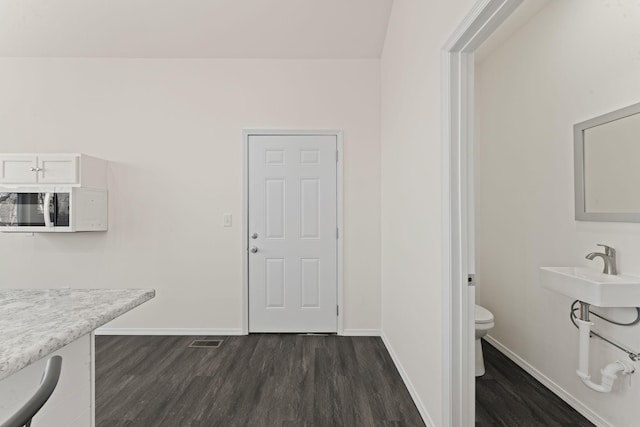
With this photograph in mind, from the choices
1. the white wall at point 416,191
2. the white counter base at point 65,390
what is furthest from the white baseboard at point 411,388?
the white counter base at point 65,390

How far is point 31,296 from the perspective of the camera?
1121 millimetres

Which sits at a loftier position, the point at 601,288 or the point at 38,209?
the point at 38,209

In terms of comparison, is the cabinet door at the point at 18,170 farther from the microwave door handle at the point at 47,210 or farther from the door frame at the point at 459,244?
the door frame at the point at 459,244

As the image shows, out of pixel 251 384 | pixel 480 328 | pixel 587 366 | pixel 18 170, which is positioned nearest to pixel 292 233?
pixel 251 384

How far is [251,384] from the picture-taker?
88.4 inches

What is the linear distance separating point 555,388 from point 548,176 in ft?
4.73

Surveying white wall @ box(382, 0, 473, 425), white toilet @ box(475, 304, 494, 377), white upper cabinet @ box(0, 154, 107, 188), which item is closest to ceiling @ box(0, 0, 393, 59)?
white wall @ box(382, 0, 473, 425)

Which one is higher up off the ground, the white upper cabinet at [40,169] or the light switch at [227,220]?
the white upper cabinet at [40,169]

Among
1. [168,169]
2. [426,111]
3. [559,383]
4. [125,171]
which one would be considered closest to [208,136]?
[168,169]

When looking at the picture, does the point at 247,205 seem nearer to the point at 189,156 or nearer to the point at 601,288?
the point at 189,156

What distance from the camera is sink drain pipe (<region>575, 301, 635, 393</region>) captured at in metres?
1.68

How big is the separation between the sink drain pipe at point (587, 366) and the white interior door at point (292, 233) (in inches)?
75.7

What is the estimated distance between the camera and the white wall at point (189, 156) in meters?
3.18

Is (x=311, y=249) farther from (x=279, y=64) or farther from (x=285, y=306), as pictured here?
(x=279, y=64)
